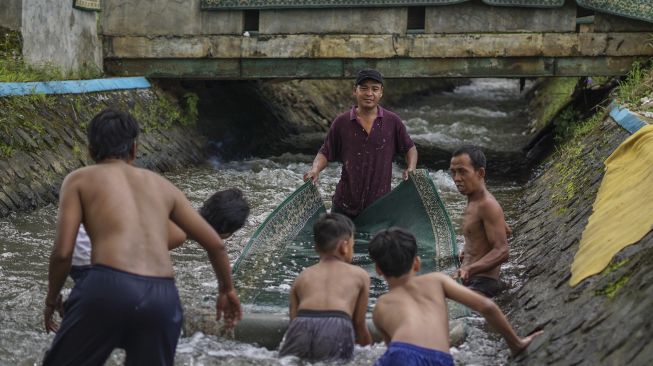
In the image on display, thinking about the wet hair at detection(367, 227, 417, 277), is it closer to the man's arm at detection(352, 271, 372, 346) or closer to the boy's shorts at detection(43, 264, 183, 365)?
the man's arm at detection(352, 271, 372, 346)

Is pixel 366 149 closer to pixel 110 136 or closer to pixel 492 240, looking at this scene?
pixel 492 240

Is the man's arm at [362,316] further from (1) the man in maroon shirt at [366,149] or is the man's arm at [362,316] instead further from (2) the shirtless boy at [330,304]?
(1) the man in maroon shirt at [366,149]

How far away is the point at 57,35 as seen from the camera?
13.5 m

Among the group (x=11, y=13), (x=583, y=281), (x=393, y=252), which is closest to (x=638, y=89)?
(x=583, y=281)

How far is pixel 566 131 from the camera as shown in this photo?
48.2ft

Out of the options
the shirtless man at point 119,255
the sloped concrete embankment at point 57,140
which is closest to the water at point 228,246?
the sloped concrete embankment at point 57,140

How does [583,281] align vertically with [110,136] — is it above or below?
below

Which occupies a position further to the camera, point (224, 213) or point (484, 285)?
point (484, 285)

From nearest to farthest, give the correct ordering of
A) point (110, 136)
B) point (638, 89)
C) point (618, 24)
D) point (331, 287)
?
point (110, 136), point (331, 287), point (638, 89), point (618, 24)

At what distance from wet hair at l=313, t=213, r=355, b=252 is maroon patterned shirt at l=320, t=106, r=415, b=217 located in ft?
8.94

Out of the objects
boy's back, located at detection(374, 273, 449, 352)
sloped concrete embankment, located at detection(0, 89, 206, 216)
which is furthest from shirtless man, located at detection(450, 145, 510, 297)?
sloped concrete embankment, located at detection(0, 89, 206, 216)

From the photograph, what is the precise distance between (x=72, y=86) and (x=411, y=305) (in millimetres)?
8875

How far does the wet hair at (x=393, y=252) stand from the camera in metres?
5.10

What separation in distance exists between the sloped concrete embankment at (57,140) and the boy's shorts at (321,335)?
5.45m
